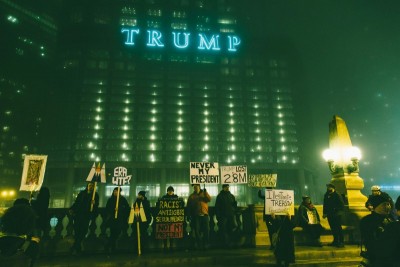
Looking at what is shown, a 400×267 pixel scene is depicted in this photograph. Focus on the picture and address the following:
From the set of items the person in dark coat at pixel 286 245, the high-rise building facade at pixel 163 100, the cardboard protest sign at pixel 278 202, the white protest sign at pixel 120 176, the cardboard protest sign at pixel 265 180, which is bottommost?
the person in dark coat at pixel 286 245

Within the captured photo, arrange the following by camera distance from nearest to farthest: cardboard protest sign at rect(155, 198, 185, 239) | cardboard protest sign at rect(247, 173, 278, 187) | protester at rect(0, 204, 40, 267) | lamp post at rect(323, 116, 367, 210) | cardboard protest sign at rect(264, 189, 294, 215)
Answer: protester at rect(0, 204, 40, 267), cardboard protest sign at rect(264, 189, 294, 215), cardboard protest sign at rect(155, 198, 185, 239), cardboard protest sign at rect(247, 173, 278, 187), lamp post at rect(323, 116, 367, 210)

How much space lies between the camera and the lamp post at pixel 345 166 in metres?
13.1

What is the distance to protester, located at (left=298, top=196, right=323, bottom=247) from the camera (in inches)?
430

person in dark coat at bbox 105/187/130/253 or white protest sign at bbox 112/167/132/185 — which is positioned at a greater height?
white protest sign at bbox 112/167/132/185

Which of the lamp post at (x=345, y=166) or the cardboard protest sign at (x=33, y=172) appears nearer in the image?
the cardboard protest sign at (x=33, y=172)

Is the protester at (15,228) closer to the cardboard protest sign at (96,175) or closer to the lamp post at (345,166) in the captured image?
the cardboard protest sign at (96,175)

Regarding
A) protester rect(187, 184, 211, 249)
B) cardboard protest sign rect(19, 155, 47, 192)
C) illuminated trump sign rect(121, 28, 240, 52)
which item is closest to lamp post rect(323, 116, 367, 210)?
protester rect(187, 184, 211, 249)

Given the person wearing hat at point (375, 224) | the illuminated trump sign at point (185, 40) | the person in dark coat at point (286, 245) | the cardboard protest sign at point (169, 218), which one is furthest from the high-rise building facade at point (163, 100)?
the person wearing hat at point (375, 224)

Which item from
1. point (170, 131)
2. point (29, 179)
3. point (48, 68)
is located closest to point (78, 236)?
point (29, 179)

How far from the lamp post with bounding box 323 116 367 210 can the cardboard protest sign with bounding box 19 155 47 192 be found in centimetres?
1245

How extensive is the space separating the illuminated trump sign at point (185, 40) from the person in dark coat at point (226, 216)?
90.3 meters

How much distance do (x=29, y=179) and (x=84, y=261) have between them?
3.59 meters

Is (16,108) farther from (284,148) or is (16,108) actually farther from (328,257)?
(328,257)

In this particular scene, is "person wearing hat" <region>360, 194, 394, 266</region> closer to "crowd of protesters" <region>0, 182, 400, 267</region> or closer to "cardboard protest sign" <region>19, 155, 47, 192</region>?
"crowd of protesters" <region>0, 182, 400, 267</region>
